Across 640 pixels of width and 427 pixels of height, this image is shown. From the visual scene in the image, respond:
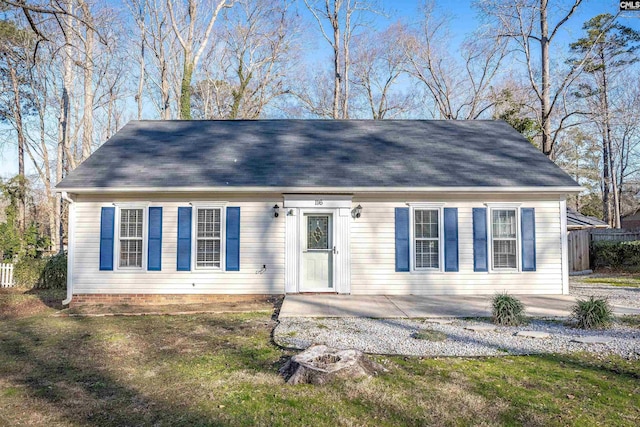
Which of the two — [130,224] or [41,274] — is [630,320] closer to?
[130,224]

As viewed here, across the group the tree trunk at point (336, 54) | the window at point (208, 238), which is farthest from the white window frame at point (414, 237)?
the tree trunk at point (336, 54)

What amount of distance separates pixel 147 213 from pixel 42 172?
64.0 feet

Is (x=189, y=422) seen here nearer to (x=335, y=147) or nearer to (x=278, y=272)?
(x=278, y=272)

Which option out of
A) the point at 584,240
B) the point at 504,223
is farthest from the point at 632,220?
the point at 504,223

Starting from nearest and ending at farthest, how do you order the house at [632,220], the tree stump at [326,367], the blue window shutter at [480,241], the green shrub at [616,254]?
the tree stump at [326,367] < the blue window shutter at [480,241] < the green shrub at [616,254] < the house at [632,220]

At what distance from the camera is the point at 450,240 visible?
29.6ft

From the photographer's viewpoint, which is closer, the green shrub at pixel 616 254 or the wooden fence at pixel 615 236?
the green shrub at pixel 616 254

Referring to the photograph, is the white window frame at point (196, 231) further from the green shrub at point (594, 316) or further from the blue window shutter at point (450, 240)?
the green shrub at point (594, 316)

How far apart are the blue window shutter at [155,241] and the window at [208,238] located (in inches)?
31.8

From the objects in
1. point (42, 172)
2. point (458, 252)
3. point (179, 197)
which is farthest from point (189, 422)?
point (42, 172)

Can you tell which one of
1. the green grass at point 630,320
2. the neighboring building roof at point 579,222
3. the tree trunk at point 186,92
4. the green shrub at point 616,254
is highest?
the tree trunk at point 186,92

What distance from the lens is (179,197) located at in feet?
29.2

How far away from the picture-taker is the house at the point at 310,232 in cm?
884

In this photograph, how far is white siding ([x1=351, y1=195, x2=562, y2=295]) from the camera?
902cm
